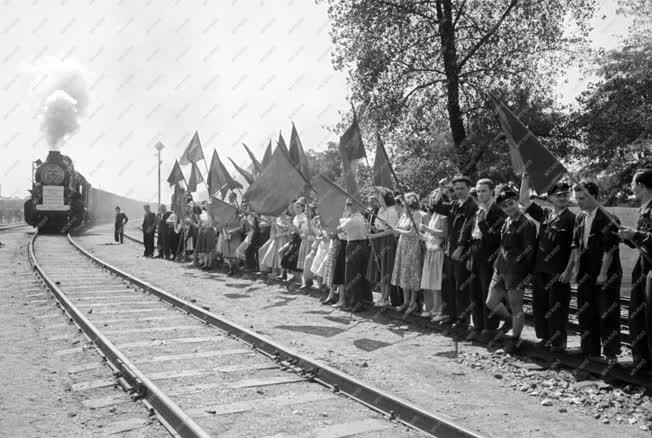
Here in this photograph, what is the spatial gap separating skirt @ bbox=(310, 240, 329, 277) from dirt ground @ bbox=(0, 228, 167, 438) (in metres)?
4.24

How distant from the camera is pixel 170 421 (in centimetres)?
442

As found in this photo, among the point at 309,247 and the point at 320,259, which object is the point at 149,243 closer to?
the point at 309,247

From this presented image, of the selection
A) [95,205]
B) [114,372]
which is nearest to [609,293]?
[114,372]

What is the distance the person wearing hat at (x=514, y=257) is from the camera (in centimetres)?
641

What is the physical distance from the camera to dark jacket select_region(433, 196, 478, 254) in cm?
738

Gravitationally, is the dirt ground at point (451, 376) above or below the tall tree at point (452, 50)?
below

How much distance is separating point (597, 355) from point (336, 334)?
3255 millimetres

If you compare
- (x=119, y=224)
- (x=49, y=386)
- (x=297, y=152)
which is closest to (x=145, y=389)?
(x=49, y=386)

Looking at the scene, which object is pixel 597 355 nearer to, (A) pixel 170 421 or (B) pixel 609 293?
(B) pixel 609 293

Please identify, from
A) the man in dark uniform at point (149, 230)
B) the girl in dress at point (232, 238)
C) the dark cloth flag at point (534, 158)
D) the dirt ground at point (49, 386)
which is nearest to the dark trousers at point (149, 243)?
the man in dark uniform at point (149, 230)

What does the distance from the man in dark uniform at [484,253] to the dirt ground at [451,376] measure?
0.36 metres

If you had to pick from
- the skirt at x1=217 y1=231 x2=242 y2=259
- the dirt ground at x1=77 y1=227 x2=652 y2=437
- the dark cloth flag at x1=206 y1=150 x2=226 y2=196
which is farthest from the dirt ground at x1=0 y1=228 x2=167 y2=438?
the dark cloth flag at x1=206 y1=150 x2=226 y2=196

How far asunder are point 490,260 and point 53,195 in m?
25.9

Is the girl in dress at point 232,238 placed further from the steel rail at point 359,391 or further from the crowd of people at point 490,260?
the steel rail at point 359,391
